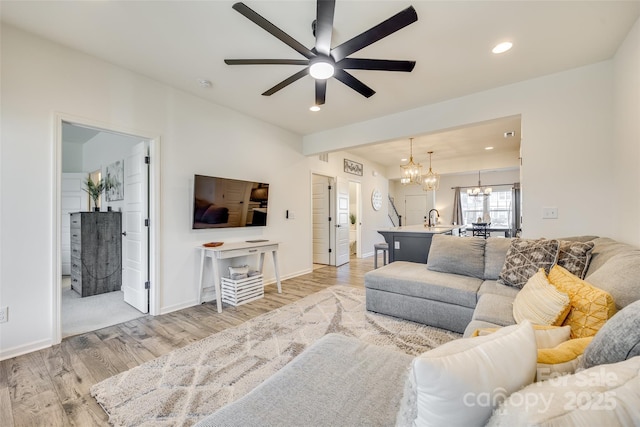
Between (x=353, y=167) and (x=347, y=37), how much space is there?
4.43 meters

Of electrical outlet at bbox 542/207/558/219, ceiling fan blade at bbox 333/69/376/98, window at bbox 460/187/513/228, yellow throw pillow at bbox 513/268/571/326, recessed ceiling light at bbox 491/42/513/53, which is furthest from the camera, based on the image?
window at bbox 460/187/513/228

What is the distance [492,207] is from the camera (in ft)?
28.6

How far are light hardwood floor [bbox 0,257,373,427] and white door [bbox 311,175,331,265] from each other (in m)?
2.71

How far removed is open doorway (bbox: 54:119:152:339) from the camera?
3062 millimetres

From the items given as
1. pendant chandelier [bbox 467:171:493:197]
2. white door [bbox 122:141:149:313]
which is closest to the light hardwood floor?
white door [bbox 122:141:149:313]

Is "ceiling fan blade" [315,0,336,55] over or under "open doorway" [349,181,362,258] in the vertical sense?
over

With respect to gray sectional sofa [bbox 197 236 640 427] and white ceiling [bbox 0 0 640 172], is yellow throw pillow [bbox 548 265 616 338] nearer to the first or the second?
gray sectional sofa [bbox 197 236 640 427]

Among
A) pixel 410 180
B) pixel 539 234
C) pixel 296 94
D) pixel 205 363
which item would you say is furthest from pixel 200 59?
pixel 410 180

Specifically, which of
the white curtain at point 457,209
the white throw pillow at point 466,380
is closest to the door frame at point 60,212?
the white throw pillow at point 466,380

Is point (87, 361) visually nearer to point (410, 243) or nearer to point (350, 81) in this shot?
point (350, 81)

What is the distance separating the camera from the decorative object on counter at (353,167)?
21.1ft

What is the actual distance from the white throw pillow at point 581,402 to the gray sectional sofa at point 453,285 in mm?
1387

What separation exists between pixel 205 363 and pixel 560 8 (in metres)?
3.89

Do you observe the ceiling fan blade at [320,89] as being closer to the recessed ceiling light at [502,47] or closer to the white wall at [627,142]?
the recessed ceiling light at [502,47]
